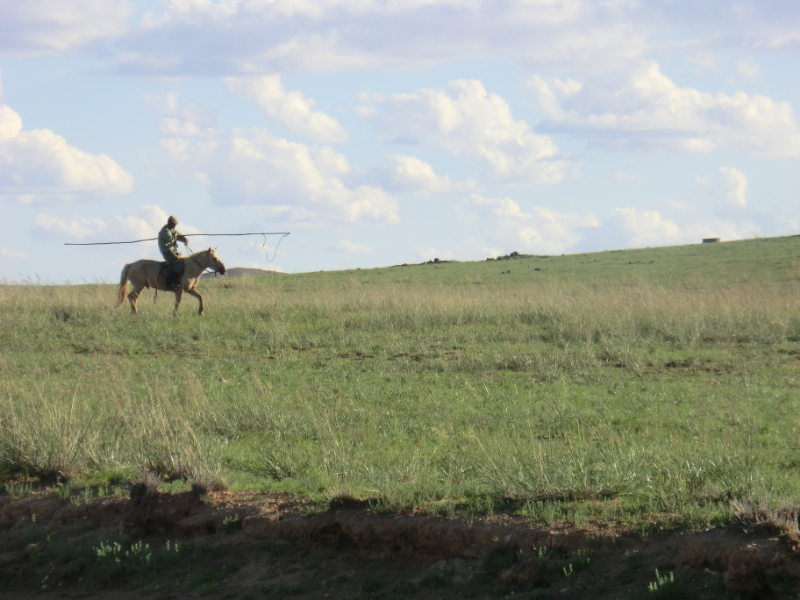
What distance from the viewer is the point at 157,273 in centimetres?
2003

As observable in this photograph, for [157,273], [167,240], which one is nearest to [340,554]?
[167,240]

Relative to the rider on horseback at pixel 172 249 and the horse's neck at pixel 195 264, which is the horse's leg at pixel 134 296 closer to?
→ the rider on horseback at pixel 172 249

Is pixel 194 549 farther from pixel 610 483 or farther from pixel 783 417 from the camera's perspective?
pixel 783 417

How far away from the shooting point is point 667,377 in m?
12.1

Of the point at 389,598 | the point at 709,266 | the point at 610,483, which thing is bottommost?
the point at 389,598

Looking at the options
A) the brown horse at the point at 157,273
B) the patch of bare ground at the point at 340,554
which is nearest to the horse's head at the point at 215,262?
the brown horse at the point at 157,273

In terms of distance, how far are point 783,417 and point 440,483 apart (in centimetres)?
504

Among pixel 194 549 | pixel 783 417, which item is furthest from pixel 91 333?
pixel 783 417

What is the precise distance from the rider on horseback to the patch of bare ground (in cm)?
1309

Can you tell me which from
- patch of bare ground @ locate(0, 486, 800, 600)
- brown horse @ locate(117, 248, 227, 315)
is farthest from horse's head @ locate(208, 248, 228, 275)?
patch of bare ground @ locate(0, 486, 800, 600)

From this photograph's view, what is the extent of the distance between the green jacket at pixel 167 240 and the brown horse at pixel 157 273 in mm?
441

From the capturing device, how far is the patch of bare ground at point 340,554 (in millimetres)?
4637

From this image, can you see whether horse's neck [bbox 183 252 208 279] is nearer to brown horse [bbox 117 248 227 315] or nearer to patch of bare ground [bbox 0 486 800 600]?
brown horse [bbox 117 248 227 315]

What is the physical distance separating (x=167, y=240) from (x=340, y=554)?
1513cm
